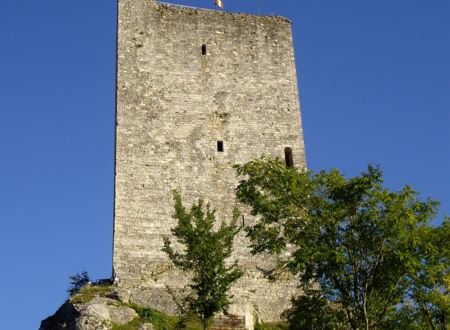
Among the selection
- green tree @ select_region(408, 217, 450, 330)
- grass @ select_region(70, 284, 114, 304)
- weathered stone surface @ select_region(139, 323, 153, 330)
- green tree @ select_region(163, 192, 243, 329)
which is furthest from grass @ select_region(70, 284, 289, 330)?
green tree @ select_region(408, 217, 450, 330)

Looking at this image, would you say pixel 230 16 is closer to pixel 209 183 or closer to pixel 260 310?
pixel 209 183

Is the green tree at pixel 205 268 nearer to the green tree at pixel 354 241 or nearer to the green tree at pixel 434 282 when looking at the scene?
the green tree at pixel 354 241

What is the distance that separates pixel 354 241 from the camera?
69.3ft

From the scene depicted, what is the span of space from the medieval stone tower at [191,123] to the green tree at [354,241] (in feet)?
22.4

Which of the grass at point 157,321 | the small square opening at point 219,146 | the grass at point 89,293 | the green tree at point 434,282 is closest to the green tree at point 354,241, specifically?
the green tree at point 434,282

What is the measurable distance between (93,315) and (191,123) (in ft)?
32.1

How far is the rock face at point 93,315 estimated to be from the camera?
2491 cm

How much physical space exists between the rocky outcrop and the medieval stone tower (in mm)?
1311

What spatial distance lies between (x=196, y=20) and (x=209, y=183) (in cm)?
789

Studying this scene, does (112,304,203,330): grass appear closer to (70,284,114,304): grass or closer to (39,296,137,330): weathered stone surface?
(39,296,137,330): weathered stone surface

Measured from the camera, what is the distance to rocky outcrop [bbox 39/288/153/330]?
24922 millimetres

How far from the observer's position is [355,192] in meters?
21.4

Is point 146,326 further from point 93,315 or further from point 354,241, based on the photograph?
point 354,241

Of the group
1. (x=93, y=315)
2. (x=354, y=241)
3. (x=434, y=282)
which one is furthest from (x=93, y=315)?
(x=434, y=282)
